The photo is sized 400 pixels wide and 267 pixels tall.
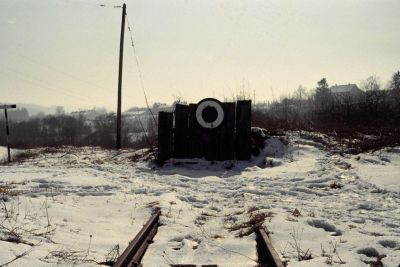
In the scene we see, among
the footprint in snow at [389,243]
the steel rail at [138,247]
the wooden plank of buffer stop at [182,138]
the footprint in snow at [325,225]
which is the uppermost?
the wooden plank of buffer stop at [182,138]

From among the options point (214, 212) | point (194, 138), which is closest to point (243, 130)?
point (194, 138)

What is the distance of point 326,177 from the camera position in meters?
8.98

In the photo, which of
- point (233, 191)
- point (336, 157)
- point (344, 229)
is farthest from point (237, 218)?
point (336, 157)

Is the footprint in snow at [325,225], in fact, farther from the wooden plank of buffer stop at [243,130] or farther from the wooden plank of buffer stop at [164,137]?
the wooden plank of buffer stop at [164,137]

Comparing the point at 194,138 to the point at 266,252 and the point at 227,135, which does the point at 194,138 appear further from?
the point at 266,252

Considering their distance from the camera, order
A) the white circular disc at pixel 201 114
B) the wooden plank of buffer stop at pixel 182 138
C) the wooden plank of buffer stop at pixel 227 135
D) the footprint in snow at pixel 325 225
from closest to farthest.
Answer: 1. the footprint in snow at pixel 325 225
2. the white circular disc at pixel 201 114
3. the wooden plank of buffer stop at pixel 227 135
4. the wooden plank of buffer stop at pixel 182 138

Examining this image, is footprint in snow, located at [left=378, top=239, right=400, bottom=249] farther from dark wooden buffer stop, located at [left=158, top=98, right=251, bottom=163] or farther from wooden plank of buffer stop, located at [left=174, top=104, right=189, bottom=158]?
wooden plank of buffer stop, located at [left=174, top=104, right=189, bottom=158]

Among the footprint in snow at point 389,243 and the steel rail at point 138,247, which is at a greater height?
the footprint in snow at point 389,243

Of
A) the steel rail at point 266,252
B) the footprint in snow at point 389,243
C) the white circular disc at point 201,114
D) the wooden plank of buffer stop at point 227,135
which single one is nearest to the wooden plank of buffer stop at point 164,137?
the white circular disc at point 201,114

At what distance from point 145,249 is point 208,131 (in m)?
8.07

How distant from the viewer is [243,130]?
41.4ft

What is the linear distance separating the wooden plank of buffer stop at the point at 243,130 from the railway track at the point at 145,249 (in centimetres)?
736

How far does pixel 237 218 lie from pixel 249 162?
247 inches

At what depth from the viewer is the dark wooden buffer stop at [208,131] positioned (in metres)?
12.6
